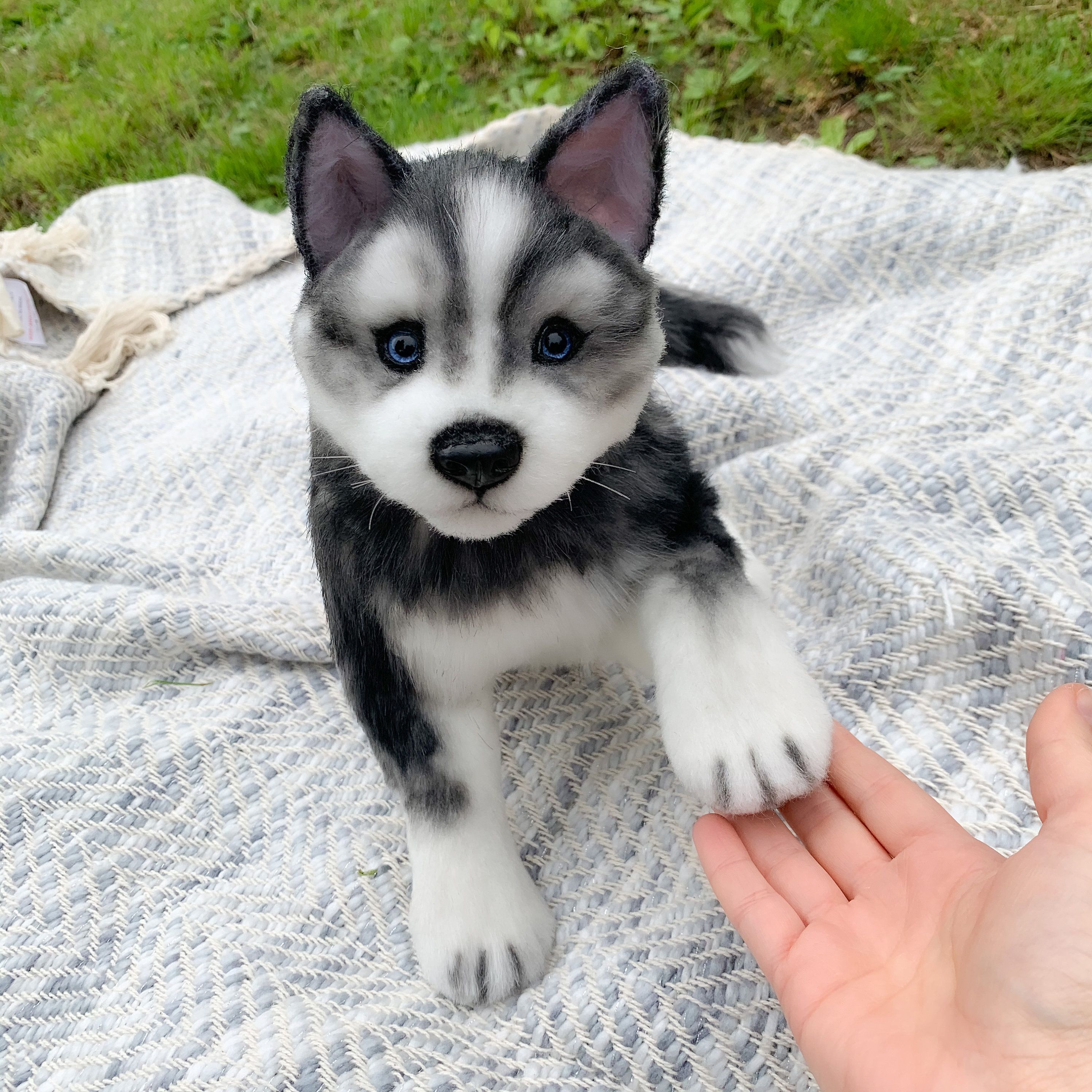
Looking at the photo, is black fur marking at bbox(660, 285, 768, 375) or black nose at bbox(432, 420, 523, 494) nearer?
black nose at bbox(432, 420, 523, 494)

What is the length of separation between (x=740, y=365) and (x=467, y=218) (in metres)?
1.38

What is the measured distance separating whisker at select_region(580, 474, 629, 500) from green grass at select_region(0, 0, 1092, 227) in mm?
2326

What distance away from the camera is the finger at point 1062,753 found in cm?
96

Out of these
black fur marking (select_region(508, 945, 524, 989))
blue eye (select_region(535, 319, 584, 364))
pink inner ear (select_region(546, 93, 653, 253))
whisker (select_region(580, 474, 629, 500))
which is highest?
pink inner ear (select_region(546, 93, 653, 253))

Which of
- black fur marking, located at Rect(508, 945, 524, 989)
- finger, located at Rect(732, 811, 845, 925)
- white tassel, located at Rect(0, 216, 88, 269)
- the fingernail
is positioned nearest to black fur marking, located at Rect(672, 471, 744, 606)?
finger, located at Rect(732, 811, 845, 925)

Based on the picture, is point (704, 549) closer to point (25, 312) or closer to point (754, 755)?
point (754, 755)

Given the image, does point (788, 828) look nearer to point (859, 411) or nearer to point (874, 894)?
point (874, 894)

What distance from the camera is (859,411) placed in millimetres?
2066

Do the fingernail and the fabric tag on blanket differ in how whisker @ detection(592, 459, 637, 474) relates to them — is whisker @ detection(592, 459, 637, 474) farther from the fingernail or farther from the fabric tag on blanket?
the fabric tag on blanket

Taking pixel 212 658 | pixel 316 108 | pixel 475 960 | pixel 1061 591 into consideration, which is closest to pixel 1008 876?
pixel 1061 591

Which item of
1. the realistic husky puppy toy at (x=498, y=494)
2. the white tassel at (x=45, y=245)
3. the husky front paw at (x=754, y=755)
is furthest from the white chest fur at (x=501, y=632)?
the white tassel at (x=45, y=245)

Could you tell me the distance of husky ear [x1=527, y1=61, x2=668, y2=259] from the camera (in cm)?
110

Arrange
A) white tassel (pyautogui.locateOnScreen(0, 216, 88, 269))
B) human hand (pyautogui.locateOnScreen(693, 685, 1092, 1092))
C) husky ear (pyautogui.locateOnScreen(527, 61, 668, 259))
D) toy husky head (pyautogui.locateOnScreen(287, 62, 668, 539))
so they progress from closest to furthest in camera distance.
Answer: human hand (pyautogui.locateOnScreen(693, 685, 1092, 1092)) → toy husky head (pyautogui.locateOnScreen(287, 62, 668, 539)) → husky ear (pyautogui.locateOnScreen(527, 61, 668, 259)) → white tassel (pyautogui.locateOnScreen(0, 216, 88, 269))

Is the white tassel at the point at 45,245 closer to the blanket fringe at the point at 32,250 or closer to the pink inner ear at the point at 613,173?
the blanket fringe at the point at 32,250
